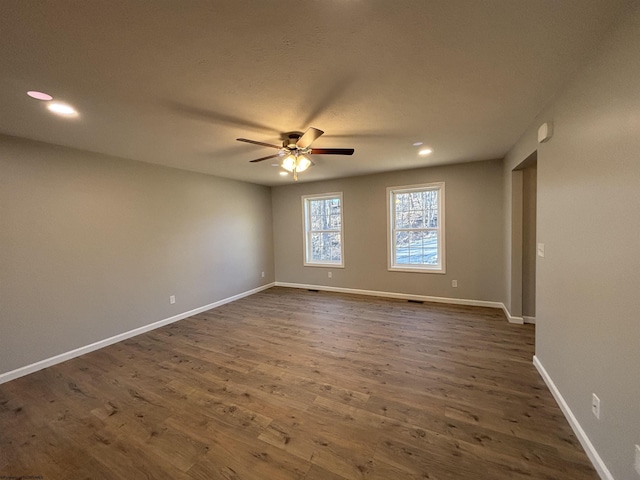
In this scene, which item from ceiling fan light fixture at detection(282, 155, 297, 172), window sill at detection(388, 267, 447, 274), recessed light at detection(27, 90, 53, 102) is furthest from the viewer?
window sill at detection(388, 267, 447, 274)

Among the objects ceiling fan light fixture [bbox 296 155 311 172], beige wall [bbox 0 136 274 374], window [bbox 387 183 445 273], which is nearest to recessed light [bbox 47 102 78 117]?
beige wall [bbox 0 136 274 374]

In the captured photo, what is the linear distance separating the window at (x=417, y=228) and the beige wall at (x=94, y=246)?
3.27 meters

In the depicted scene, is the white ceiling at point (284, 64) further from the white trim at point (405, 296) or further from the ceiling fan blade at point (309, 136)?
the white trim at point (405, 296)

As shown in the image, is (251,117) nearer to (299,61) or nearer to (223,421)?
(299,61)

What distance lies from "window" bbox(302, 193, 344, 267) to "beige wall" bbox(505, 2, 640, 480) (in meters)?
3.75

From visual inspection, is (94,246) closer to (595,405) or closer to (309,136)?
(309,136)

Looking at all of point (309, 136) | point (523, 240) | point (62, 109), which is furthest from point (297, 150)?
point (523, 240)

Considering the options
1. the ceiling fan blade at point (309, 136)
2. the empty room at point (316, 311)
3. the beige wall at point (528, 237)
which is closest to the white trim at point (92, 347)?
the empty room at point (316, 311)

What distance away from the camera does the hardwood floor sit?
1556mm

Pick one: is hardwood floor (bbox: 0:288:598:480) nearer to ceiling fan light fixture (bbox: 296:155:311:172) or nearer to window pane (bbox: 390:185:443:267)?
window pane (bbox: 390:185:443:267)

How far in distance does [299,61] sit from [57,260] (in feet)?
11.0

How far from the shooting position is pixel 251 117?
228cm

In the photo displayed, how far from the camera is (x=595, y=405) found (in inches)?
59.3

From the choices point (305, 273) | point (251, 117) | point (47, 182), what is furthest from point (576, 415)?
point (47, 182)
